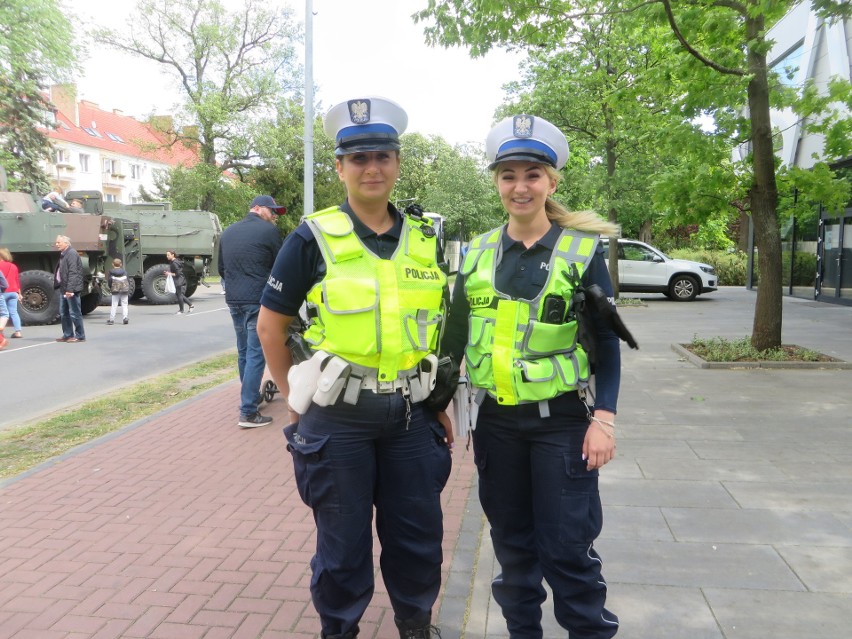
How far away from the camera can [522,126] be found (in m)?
2.40

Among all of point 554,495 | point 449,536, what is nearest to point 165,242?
point 449,536

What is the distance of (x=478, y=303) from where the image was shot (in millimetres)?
2412

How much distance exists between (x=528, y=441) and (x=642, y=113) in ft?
29.1

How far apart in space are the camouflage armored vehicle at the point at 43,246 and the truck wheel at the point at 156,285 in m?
2.46

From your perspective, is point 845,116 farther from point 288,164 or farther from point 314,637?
point 288,164

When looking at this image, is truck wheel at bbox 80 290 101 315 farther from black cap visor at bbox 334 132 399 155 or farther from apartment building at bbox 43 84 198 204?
apartment building at bbox 43 84 198 204

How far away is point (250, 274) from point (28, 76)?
29.0 meters

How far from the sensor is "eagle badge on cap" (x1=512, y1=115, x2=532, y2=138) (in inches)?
93.9

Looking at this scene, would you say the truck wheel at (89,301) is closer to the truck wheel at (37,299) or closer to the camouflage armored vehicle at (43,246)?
the camouflage armored vehicle at (43,246)

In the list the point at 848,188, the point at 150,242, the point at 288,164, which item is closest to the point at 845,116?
the point at 848,188

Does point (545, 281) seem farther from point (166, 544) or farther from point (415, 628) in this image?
point (166, 544)

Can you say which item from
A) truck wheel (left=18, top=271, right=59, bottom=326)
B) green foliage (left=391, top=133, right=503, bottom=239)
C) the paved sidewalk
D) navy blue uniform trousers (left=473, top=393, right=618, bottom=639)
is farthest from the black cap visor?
green foliage (left=391, top=133, right=503, bottom=239)

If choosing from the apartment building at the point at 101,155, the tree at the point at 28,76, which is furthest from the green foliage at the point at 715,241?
the apartment building at the point at 101,155

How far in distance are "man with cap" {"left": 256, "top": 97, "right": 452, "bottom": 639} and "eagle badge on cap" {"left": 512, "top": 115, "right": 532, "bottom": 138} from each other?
39 cm
